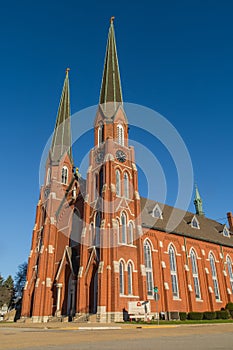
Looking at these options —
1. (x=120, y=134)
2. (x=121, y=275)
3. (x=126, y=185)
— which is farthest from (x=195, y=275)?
(x=120, y=134)

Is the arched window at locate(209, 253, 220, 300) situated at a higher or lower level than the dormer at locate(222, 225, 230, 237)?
lower

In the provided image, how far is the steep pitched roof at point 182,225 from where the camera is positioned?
36.8 m

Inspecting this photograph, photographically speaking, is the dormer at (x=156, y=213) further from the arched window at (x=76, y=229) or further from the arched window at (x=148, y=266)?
the arched window at (x=76, y=229)

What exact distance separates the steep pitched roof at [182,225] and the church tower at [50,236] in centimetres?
1068

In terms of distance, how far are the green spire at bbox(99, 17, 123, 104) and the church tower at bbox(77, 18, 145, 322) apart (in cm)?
262

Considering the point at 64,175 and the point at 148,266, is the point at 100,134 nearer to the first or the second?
the point at 64,175

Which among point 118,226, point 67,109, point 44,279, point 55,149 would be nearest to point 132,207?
point 118,226

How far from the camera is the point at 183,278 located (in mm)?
36062

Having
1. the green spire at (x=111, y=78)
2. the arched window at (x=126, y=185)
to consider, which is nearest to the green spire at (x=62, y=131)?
the green spire at (x=111, y=78)

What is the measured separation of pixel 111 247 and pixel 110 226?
7.31 ft

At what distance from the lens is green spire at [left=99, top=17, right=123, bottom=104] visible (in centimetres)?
4328

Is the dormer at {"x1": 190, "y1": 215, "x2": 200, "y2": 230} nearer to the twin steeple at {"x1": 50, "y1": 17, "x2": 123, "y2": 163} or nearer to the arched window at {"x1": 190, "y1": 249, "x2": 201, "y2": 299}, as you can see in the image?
the arched window at {"x1": 190, "y1": 249, "x2": 201, "y2": 299}

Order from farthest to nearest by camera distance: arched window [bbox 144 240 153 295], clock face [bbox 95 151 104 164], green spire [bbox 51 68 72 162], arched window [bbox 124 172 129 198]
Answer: green spire [bbox 51 68 72 162]
clock face [bbox 95 151 104 164]
arched window [bbox 124 172 129 198]
arched window [bbox 144 240 153 295]

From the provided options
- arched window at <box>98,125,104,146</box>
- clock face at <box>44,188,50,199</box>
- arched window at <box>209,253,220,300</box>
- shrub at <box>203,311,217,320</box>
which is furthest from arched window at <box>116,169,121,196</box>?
arched window at <box>209,253,220,300</box>
